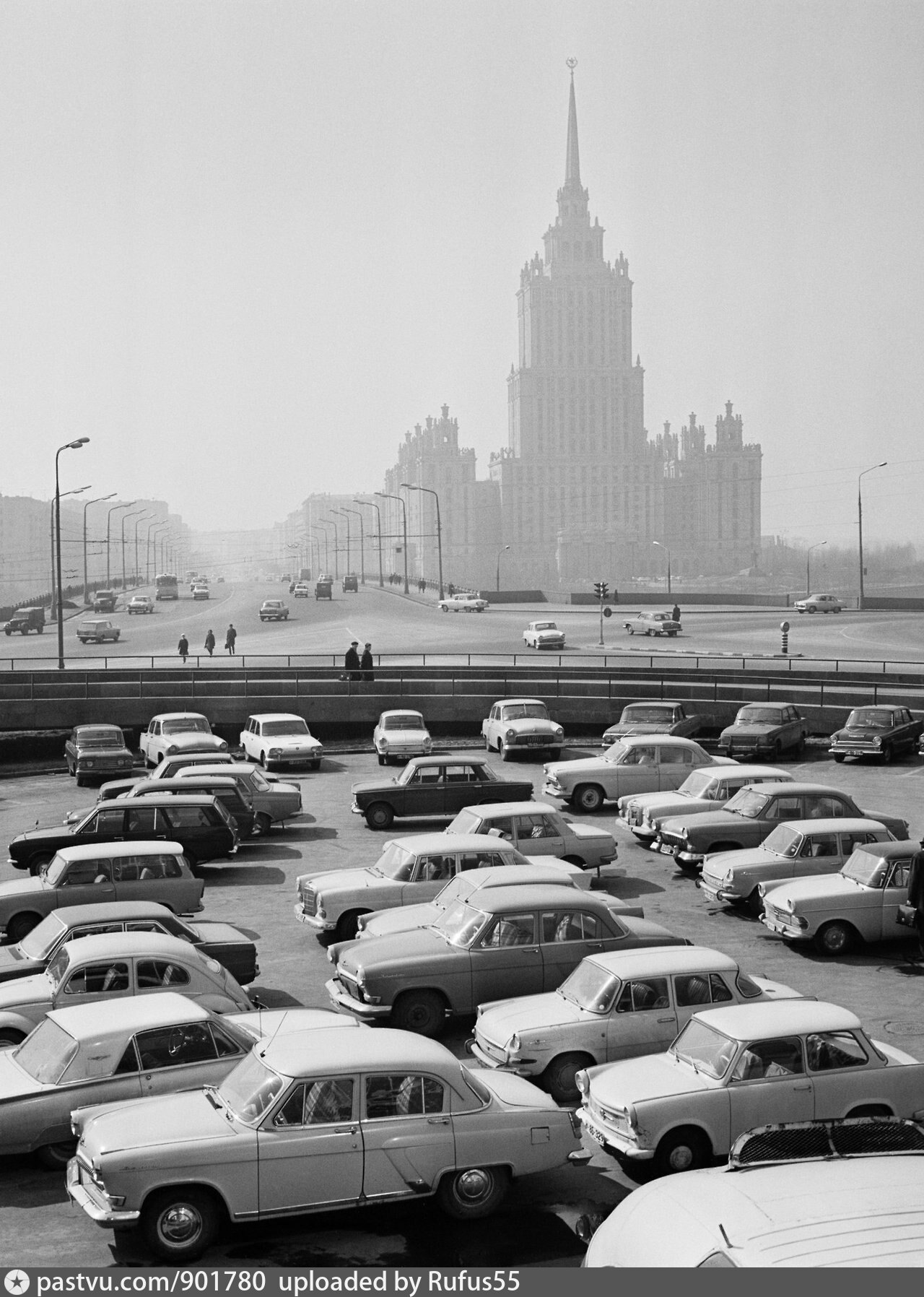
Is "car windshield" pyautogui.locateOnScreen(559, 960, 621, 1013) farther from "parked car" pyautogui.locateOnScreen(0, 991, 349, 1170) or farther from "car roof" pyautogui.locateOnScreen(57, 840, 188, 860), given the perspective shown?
"car roof" pyautogui.locateOnScreen(57, 840, 188, 860)

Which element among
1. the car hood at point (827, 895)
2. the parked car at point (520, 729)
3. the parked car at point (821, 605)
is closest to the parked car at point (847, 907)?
the car hood at point (827, 895)

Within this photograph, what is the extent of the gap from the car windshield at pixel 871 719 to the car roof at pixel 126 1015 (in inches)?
922

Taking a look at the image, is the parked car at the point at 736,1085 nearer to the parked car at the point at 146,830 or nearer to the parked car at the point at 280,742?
the parked car at the point at 146,830

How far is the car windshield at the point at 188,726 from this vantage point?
3153cm

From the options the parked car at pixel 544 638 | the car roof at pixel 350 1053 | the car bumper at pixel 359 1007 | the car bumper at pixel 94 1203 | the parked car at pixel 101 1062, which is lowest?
the car bumper at pixel 359 1007

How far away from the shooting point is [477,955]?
13500 mm

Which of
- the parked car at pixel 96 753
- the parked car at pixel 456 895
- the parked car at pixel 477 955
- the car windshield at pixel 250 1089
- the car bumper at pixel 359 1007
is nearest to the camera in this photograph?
the car windshield at pixel 250 1089

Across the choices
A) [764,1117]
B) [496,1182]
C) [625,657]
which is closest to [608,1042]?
[764,1117]

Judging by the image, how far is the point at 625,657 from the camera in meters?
53.2

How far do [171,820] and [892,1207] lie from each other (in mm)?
15925

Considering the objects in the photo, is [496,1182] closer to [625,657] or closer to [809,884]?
[809,884]

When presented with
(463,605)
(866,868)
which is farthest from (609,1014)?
(463,605)

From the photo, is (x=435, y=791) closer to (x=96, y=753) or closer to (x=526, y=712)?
(x=96, y=753)

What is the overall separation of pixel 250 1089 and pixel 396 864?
8.18 m
